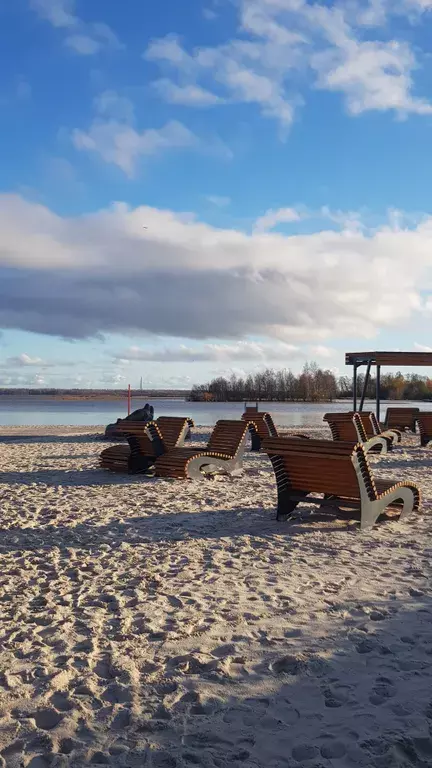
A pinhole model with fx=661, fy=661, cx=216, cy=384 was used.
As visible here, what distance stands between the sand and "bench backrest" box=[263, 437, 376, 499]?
45 cm

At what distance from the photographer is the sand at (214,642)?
294 cm

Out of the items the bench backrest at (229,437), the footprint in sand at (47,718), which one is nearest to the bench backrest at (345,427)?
the bench backrest at (229,437)

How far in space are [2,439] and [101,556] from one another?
53.8ft

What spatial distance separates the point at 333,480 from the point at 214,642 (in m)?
3.70

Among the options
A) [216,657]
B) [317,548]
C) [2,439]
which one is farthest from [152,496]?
[2,439]

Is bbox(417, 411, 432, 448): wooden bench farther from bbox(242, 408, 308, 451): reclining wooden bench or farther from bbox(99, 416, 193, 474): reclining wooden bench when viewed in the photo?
bbox(99, 416, 193, 474): reclining wooden bench

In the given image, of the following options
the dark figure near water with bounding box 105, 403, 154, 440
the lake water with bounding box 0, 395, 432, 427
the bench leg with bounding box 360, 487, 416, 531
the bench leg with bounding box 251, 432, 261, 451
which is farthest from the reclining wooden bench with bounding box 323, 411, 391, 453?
the lake water with bounding box 0, 395, 432, 427

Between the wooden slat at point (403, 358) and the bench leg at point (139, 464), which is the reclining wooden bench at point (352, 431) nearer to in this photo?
the bench leg at point (139, 464)

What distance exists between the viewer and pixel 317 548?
6.37 m

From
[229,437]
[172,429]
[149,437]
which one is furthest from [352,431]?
[149,437]

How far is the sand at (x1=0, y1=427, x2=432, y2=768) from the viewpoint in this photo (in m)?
2.94

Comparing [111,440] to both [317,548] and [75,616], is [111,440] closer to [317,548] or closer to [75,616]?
[317,548]

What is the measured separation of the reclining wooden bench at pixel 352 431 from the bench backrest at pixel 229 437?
146 inches

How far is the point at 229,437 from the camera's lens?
11.7 m
